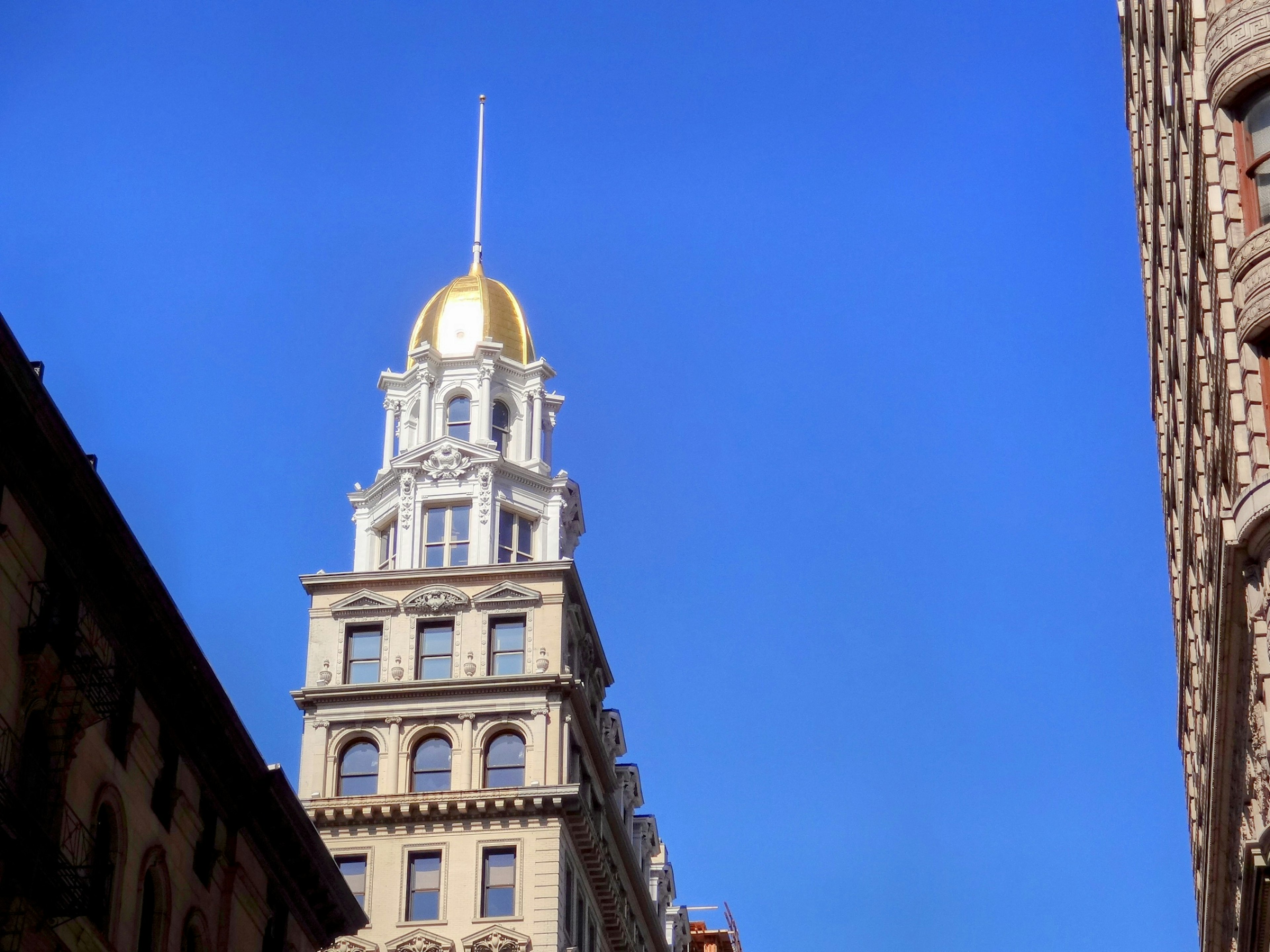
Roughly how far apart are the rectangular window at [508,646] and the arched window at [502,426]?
9.48m

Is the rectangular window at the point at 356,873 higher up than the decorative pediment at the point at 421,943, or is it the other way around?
the rectangular window at the point at 356,873

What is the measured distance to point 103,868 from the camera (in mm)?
39812

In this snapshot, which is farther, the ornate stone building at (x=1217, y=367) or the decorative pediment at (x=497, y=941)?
the decorative pediment at (x=497, y=941)

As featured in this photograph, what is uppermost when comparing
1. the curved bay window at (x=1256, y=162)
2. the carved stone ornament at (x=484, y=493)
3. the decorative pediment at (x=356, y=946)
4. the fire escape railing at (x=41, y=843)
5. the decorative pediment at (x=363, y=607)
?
the carved stone ornament at (x=484, y=493)

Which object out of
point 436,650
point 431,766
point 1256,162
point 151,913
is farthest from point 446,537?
point 1256,162

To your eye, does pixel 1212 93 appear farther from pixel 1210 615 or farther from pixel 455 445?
pixel 455 445

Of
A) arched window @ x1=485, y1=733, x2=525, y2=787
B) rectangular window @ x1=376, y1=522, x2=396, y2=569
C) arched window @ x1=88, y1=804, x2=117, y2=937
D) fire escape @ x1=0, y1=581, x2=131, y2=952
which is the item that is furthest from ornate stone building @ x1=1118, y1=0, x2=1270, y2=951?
rectangular window @ x1=376, y1=522, x2=396, y2=569

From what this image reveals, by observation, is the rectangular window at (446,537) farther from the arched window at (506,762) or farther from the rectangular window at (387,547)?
the arched window at (506,762)

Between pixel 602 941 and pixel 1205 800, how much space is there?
27957mm

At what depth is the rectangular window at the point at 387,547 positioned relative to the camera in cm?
7975

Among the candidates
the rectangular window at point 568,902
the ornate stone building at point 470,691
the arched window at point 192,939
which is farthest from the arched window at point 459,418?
the arched window at point 192,939

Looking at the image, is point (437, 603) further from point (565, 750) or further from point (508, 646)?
point (565, 750)

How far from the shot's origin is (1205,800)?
55375 mm

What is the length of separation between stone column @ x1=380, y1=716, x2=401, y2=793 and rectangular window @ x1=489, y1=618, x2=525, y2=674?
3.58 metres
